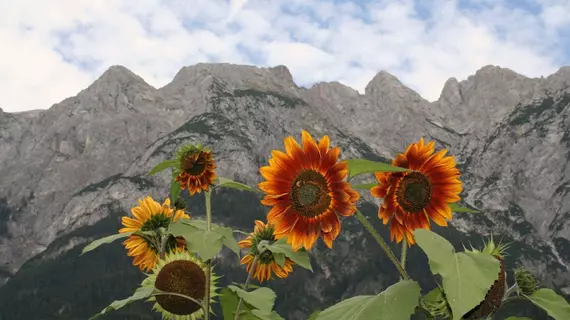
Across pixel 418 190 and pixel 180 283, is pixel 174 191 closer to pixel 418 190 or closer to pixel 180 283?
pixel 180 283

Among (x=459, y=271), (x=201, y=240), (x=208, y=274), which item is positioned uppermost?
(x=459, y=271)

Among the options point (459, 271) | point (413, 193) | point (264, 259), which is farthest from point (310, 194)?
point (264, 259)

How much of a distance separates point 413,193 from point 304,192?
684mm

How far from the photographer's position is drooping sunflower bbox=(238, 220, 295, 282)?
5688mm

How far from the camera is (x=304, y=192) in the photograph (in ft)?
10.8

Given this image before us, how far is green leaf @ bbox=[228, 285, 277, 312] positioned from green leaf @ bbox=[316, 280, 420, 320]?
68.1 inches

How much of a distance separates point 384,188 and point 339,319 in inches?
42.0

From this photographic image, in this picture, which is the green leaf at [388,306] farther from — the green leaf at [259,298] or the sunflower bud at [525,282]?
the green leaf at [259,298]

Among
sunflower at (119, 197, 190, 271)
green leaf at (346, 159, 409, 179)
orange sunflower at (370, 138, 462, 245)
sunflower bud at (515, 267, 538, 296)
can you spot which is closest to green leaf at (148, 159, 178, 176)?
sunflower at (119, 197, 190, 271)

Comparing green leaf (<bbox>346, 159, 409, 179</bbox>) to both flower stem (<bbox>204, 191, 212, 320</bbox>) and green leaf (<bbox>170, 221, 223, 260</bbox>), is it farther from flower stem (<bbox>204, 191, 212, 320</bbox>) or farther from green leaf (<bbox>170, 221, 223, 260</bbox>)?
flower stem (<bbox>204, 191, 212, 320</bbox>)

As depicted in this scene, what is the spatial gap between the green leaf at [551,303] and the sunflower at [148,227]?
3.56 m

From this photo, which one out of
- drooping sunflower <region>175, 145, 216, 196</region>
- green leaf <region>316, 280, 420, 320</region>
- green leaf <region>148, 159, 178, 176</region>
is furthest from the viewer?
drooping sunflower <region>175, 145, 216, 196</region>

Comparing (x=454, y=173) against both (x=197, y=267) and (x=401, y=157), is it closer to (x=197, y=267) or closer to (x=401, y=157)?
(x=401, y=157)

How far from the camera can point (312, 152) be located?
3.31 metres
